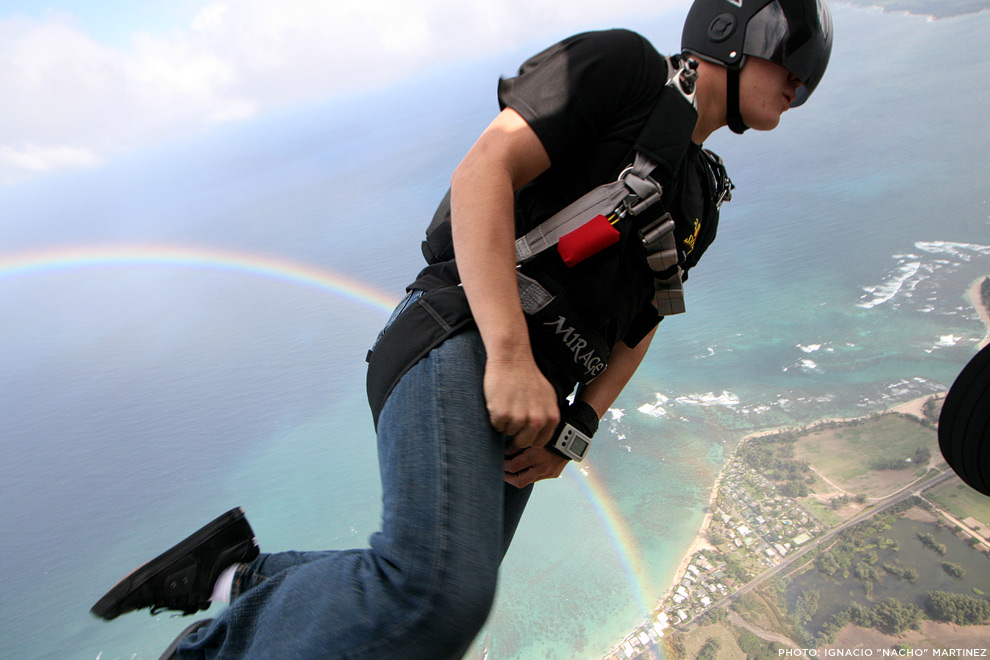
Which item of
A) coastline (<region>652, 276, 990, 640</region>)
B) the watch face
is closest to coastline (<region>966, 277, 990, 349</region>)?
coastline (<region>652, 276, 990, 640</region>)

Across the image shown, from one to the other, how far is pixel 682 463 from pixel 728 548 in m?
3.08

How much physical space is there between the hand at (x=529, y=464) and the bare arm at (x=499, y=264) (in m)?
0.21

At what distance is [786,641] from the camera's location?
9.40m

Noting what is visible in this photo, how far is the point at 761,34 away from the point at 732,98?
0.37ft

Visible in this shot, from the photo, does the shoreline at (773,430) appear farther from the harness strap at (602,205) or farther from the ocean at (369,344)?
the harness strap at (602,205)

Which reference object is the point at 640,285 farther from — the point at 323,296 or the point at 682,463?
the point at 323,296

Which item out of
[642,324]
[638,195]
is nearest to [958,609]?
[642,324]

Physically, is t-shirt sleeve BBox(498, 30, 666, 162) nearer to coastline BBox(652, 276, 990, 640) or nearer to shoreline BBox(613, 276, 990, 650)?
shoreline BBox(613, 276, 990, 650)

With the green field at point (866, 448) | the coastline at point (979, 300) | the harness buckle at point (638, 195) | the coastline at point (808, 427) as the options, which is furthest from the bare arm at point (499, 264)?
the coastline at point (979, 300)

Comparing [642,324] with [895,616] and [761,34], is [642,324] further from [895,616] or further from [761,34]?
[895,616]

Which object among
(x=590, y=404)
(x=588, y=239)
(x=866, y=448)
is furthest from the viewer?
(x=866, y=448)

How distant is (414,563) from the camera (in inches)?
26.6

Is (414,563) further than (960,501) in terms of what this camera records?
No

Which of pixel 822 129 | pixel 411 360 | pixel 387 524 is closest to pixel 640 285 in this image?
pixel 411 360
